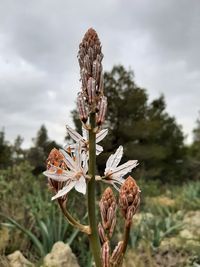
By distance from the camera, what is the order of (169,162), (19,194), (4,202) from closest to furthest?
(4,202) → (19,194) → (169,162)

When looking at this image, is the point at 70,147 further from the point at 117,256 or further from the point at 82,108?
the point at 117,256

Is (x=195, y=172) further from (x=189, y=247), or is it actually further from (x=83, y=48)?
(x=83, y=48)

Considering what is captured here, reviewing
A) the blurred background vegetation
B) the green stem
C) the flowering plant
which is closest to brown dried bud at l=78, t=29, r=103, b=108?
the flowering plant

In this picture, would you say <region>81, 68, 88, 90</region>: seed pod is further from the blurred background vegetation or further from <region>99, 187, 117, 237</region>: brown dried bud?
the blurred background vegetation

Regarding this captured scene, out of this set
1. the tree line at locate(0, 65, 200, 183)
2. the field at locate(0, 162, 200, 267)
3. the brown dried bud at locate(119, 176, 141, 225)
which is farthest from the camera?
Answer: the tree line at locate(0, 65, 200, 183)

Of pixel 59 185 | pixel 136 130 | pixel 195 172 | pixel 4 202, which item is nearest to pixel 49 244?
pixel 4 202

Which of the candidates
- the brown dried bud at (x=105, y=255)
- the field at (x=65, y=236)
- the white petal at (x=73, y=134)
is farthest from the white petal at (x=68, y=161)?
the field at (x=65, y=236)
